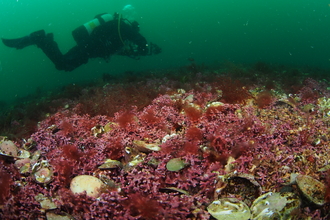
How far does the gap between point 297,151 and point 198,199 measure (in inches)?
82.3

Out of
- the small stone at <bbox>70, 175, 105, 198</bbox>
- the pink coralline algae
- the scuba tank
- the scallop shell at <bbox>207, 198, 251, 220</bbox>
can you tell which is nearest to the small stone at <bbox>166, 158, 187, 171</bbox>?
the pink coralline algae

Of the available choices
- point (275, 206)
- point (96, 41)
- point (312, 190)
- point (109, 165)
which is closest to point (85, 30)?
point (96, 41)

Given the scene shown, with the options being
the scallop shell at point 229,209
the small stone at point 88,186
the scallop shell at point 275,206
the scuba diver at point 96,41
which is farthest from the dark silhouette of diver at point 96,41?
the scallop shell at point 275,206

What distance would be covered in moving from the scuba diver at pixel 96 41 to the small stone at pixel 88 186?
34.0 feet

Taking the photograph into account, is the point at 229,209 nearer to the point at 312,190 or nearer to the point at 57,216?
the point at 312,190

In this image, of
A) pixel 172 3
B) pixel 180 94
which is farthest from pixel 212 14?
pixel 180 94

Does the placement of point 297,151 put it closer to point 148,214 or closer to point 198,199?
point 198,199

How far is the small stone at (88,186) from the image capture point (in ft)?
8.61

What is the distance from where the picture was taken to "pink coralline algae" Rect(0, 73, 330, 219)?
2.49 metres

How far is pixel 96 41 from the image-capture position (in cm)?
1191

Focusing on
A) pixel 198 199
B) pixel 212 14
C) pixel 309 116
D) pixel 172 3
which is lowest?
pixel 198 199

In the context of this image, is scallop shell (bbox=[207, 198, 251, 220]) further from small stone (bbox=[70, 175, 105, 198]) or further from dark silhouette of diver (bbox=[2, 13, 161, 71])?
dark silhouette of diver (bbox=[2, 13, 161, 71])

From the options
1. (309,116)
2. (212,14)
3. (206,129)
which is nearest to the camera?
(206,129)

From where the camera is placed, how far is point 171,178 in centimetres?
291
